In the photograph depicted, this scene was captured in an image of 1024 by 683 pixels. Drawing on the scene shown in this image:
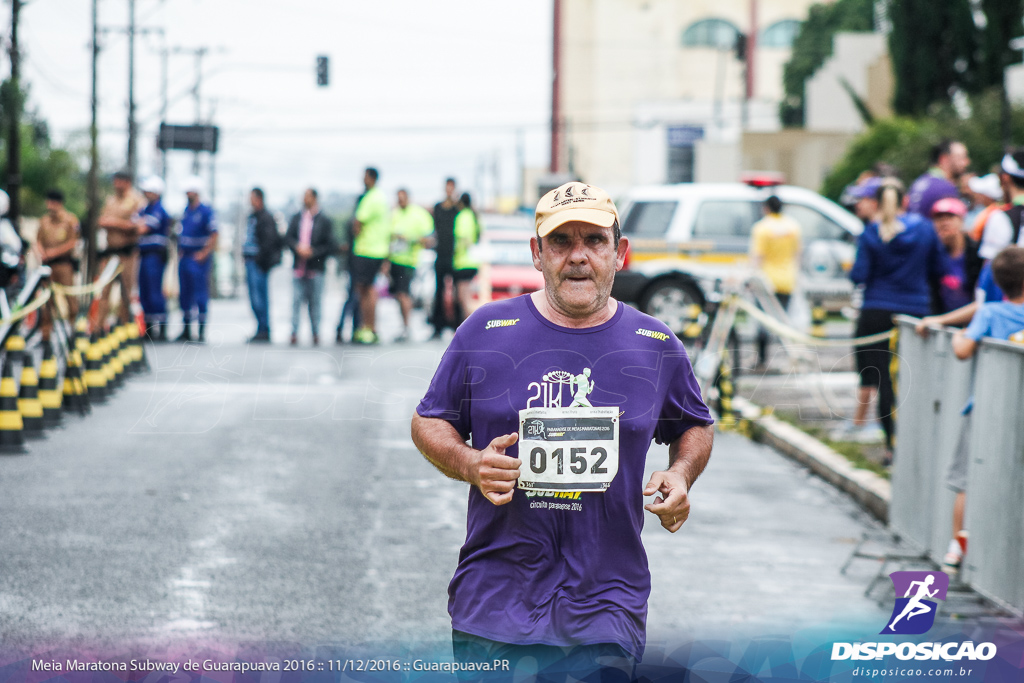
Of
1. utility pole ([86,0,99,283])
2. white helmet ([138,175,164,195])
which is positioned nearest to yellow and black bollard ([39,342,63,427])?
white helmet ([138,175,164,195])

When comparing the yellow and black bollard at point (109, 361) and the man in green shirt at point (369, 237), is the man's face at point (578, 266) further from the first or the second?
the man in green shirt at point (369, 237)

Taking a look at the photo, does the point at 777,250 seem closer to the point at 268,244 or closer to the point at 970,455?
the point at 268,244

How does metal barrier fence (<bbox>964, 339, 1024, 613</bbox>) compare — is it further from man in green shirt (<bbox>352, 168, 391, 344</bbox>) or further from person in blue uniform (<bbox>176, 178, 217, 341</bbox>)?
person in blue uniform (<bbox>176, 178, 217, 341</bbox>)

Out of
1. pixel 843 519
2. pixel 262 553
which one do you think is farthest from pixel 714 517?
pixel 262 553

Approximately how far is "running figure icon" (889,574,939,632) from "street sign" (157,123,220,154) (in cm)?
3512

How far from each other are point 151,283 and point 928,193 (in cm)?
1018

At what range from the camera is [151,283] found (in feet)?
55.0

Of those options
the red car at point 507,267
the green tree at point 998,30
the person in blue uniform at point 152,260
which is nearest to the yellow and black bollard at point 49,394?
the person in blue uniform at point 152,260

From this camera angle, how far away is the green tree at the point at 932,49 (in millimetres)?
39562

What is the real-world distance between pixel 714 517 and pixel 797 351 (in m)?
7.32

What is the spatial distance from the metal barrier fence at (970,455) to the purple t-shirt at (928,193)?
256 cm

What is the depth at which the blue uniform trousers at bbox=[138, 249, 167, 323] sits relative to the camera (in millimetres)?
16734

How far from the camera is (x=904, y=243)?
980 cm

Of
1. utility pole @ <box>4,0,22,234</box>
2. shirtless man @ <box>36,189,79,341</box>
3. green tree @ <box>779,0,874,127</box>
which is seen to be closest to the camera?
shirtless man @ <box>36,189,79,341</box>
